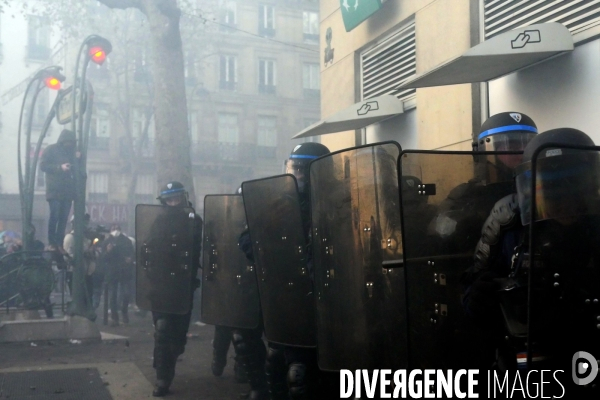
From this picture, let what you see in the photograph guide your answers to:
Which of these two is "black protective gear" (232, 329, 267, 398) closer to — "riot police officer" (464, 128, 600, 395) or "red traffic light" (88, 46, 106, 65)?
"riot police officer" (464, 128, 600, 395)

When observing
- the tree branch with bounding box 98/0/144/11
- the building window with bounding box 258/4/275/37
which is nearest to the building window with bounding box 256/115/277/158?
the building window with bounding box 258/4/275/37

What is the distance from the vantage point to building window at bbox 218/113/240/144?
39.5m

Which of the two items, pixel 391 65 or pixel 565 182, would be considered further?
pixel 391 65

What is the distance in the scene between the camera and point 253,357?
557cm

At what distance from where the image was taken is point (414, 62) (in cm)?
793

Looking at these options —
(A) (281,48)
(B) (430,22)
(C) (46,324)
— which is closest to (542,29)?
(B) (430,22)

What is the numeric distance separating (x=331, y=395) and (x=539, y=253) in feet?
6.61

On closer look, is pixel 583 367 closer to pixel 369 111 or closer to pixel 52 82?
pixel 369 111

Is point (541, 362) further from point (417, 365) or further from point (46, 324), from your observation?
point (46, 324)

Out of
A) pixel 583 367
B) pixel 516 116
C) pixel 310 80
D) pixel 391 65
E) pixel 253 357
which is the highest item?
pixel 310 80

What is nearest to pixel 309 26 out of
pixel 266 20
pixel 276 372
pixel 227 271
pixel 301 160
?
pixel 266 20

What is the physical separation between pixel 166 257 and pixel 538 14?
3.61m

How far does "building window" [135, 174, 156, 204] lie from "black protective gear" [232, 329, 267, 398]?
32188 mm

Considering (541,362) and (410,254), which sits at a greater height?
(410,254)
